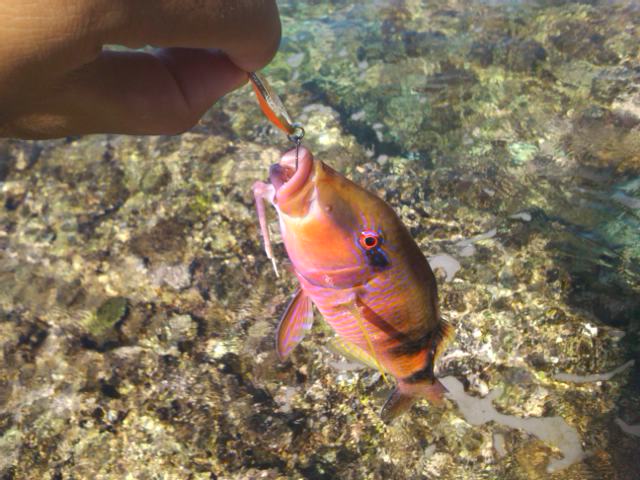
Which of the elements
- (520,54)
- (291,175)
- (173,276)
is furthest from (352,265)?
(520,54)

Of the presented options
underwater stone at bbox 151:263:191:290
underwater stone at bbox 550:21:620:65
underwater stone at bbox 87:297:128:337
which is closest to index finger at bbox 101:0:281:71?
underwater stone at bbox 151:263:191:290

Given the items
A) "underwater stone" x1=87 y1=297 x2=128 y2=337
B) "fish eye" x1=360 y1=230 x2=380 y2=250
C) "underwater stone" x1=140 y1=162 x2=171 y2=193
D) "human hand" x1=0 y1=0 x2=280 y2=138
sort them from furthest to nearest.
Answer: "underwater stone" x1=140 y1=162 x2=171 y2=193, "underwater stone" x1=87 y1=297 x2=128 y2=337, "fish eye" x1=360 y1=230 x2=380 y2=250, "human hand" x1=0 y1=0 x2=280 y2=138

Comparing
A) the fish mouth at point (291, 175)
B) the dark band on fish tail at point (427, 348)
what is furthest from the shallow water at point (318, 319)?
the fish mouth at point (291, 175)

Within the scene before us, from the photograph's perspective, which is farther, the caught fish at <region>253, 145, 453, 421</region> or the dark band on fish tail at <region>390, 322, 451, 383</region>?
the dark band on fish tail at <region>390, 322, 451, 383</region>

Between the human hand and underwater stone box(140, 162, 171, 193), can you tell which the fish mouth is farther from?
underwater stone box(140, 162, 171, 193)

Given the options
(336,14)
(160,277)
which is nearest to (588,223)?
(160,277)

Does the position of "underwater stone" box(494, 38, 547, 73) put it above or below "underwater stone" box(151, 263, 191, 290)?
above

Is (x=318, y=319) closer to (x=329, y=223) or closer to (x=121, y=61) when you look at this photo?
(x=329, y=223)

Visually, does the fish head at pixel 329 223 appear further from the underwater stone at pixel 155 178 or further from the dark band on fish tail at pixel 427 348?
the underwater stone at pixel 155 178
